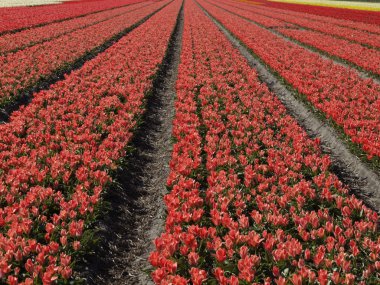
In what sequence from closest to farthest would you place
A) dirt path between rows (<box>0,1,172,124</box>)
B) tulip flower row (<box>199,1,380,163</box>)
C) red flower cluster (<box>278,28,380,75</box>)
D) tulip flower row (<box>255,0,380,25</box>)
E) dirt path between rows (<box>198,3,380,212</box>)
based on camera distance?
dirt path between rows (<box>198,3,380,212</box>)
tulip flower row (<box>199,1,380,163</box>)
dirt path between rows (<box>0,1,172,124</box>)
red flower cluster (<box>278,28,380,75</box>)
tulip flower row (<box>255,0,380,25</box>)

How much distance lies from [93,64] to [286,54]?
440 inches

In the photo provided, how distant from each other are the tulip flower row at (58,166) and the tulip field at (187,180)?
3 centimetres

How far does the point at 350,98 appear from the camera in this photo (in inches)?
500

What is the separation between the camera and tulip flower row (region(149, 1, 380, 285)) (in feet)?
15.0

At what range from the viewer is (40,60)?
17.1m

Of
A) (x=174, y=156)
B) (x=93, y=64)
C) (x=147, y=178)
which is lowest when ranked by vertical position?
(x=147, y=178)

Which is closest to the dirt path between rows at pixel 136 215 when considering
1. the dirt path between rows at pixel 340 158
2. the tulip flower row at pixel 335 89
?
the dirt path between rows at pixel 340 158

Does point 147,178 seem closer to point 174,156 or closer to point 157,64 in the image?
point 174,156

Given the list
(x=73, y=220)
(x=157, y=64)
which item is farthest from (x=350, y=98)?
(x=73, y=220)

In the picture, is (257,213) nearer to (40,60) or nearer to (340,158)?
(340,158)

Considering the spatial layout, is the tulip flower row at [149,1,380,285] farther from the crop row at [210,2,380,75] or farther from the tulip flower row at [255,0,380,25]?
the tulip flower row at [255,0,380,25]

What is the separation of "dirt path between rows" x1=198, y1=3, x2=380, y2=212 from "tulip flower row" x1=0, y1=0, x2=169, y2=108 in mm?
10496

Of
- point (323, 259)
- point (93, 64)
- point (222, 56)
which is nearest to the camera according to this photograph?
point (323, 259)

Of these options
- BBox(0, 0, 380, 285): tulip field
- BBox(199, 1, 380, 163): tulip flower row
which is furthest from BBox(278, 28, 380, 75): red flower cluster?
BBox(0, 0, 380, 285): tulip field
